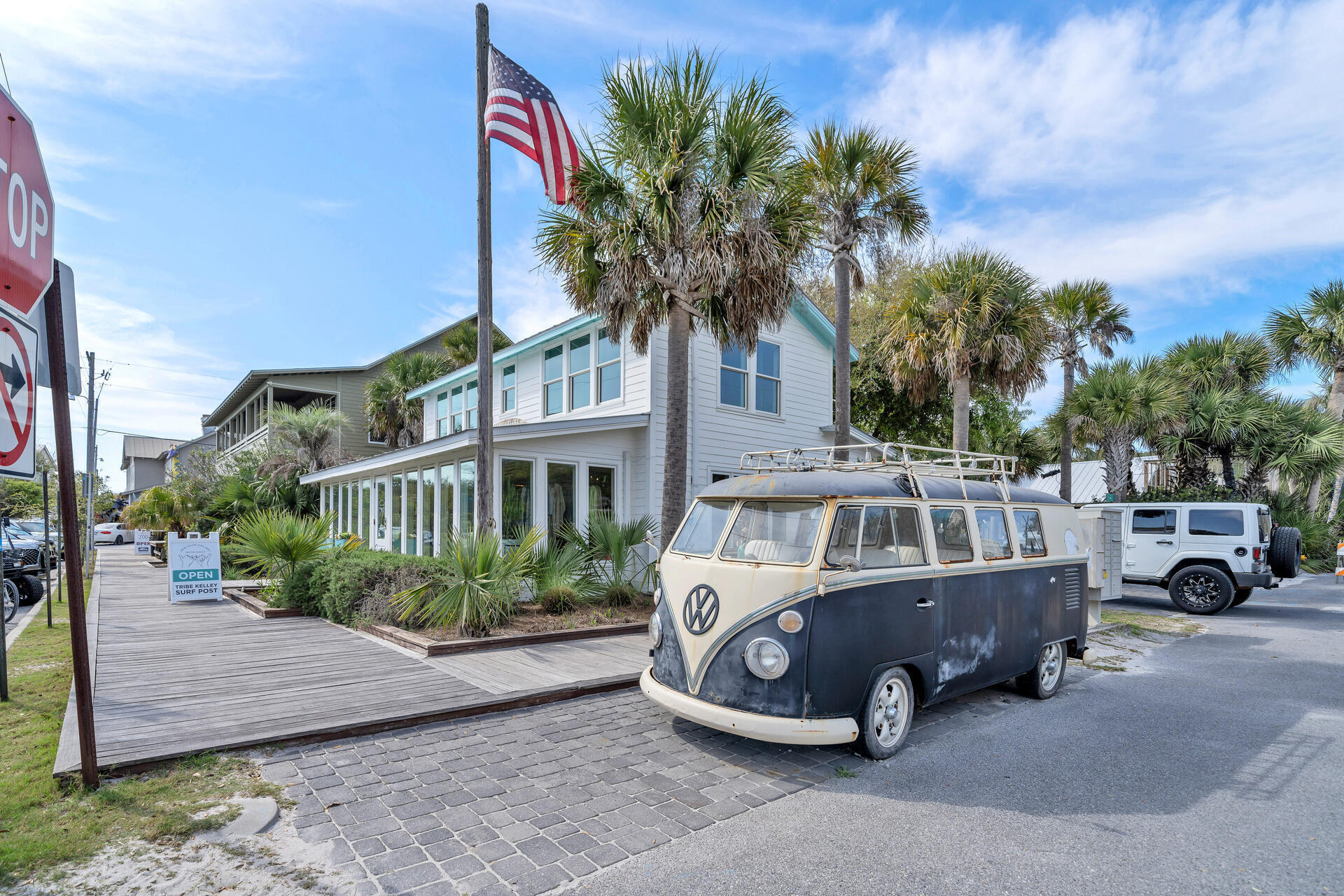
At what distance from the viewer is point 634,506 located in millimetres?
13992

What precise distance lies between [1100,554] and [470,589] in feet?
26.1

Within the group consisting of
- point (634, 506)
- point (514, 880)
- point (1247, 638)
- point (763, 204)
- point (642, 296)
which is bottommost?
point (1247, 638)

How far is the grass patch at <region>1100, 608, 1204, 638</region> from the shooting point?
1134 centimetres

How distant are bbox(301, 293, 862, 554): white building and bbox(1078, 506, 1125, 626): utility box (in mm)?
6097

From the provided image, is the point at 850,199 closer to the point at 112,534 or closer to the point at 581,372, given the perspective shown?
the point at 581,372

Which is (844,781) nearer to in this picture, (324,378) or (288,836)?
(288,836)

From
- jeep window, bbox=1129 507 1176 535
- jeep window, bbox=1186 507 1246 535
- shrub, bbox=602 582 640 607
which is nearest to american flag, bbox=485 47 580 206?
shrub, bbox=602 582 640 607

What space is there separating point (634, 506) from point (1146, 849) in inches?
421

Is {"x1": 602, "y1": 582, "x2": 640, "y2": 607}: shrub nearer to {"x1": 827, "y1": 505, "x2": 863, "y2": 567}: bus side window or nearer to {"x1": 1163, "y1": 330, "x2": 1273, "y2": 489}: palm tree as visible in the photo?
{"x1": 827, "y1": 505, "x2": 863, "y2": 567}: bus side window

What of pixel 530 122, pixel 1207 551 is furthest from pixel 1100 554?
pixel 530 122

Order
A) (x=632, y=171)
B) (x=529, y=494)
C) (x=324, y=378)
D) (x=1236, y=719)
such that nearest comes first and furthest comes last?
(x=1236, y=719), (x=632, y=171), (x=529, y=494), (x=324, y=378)

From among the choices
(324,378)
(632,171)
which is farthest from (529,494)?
(324,378)

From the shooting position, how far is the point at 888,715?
5355 millimetres

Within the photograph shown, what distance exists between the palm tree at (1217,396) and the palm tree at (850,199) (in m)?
12.6
